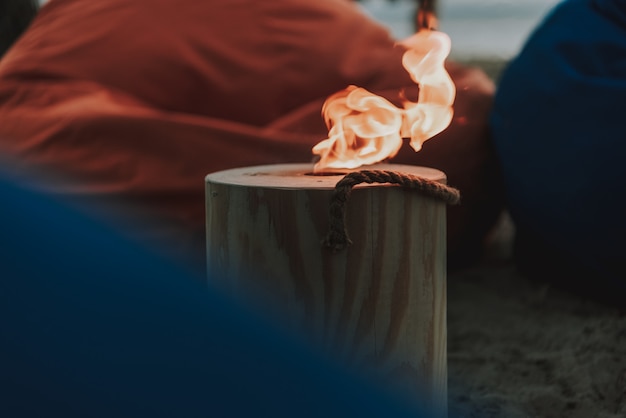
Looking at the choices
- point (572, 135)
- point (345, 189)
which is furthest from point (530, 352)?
point (345, 189)

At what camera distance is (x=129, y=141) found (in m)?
2.00

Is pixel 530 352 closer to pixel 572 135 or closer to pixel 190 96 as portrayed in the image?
pixel 572 135

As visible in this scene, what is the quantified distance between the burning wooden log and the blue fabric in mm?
756

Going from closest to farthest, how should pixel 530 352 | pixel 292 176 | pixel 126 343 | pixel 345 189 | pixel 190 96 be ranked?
pixel 345 189 < pixel 292 176 < pixel 126 343 < pixel 530 352 < pixel 190 96

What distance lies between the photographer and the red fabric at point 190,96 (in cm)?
200

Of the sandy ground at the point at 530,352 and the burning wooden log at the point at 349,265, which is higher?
the burning wooden log at the point at 349,265

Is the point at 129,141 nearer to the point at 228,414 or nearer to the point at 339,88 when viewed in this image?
the point at 339,88

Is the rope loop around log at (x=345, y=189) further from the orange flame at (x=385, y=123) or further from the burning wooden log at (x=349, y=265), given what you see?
the orange flame at (x=385, y=123)

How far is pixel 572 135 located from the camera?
1974mm

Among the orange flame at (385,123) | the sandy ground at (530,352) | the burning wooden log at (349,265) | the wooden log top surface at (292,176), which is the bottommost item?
the sandy ground at (530,352)

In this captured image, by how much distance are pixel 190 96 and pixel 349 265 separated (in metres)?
1.16

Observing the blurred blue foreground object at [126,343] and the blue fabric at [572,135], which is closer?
the blurred blue foreground object at [126,343]

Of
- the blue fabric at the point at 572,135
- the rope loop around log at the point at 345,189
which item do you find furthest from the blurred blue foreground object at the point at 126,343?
the blue fabric at the point at 572,135

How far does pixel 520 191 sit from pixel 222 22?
98 cm
